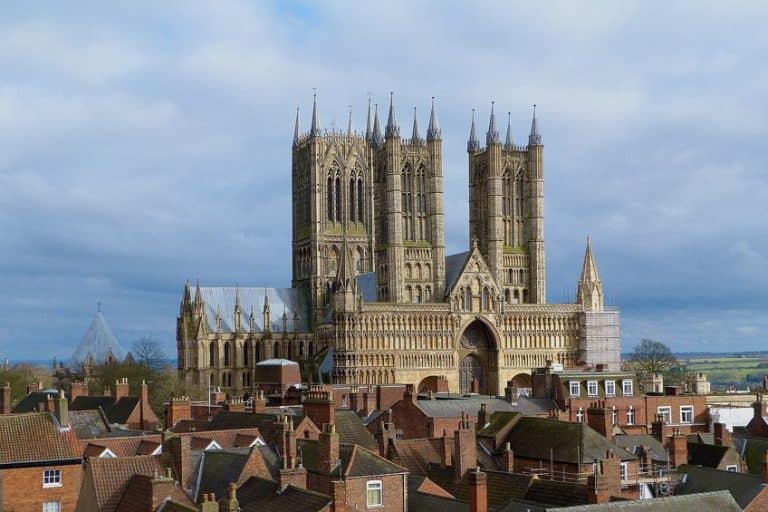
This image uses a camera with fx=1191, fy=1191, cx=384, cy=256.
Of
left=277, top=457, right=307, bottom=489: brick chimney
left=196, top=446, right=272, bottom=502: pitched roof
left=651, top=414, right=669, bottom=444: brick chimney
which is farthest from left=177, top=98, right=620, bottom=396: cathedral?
left=277, top=457, right=307, bottom=489: brick chimney

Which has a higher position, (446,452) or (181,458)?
(181,458)

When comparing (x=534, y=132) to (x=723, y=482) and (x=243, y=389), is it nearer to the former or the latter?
(x=243, y=389)

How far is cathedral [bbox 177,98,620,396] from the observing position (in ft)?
429

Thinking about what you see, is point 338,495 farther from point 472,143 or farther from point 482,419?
point 472,143

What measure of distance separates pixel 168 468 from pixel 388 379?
87.6 m

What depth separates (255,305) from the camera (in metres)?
141

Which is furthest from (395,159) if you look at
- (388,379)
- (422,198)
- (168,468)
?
(168,468)

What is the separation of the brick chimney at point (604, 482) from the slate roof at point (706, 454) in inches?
567

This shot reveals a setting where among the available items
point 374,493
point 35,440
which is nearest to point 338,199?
point 35,440

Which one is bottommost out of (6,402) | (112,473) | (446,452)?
(446,452)

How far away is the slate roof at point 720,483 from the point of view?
44.7m

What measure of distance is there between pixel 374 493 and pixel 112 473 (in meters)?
8.83

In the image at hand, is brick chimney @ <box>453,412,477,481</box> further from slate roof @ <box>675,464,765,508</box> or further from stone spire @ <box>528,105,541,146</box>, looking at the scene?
stone spire @ <box>528,105,541,146</box>

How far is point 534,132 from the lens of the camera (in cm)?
14912
